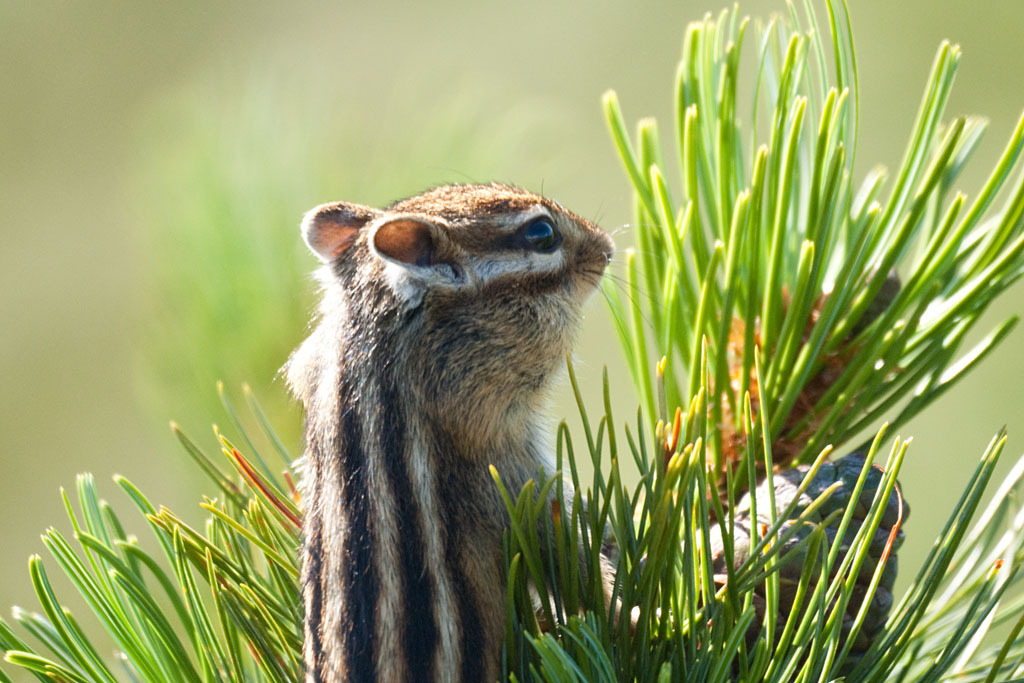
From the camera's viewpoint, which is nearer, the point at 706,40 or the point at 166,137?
the point at 706,40

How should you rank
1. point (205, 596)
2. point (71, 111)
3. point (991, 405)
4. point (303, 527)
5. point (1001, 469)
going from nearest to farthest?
point (303, 527) → point (205, 596) → point (1001, 469) → point (991, 405) → point (71, 111)

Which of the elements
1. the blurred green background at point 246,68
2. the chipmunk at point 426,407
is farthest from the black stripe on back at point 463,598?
the blurred green background at point 246,68

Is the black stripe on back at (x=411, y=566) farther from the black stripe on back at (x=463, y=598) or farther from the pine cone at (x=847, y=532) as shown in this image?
the pine cone at (x=847, y=532)

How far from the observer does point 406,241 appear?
938 mm

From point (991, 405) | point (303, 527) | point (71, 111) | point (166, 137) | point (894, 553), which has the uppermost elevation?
point (71, 111)

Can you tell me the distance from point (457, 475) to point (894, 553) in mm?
317

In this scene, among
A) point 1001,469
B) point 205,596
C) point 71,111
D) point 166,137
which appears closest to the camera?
point 205,596

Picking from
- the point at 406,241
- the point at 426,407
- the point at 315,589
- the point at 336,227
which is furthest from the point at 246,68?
the point at 315,589

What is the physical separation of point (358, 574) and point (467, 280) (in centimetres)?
38

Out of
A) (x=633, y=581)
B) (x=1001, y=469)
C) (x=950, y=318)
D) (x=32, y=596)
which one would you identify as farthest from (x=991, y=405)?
(x=32, y=596)

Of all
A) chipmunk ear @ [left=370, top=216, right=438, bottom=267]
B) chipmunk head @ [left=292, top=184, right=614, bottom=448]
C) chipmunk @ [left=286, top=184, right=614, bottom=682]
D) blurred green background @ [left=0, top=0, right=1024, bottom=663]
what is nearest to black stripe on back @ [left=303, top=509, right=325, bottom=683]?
chipmunk @ [left=286, top=184, right=614, bottom=682]

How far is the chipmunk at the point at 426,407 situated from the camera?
2.12 feet

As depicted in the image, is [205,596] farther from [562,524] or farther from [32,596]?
[32,596]

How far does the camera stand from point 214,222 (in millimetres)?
1095
